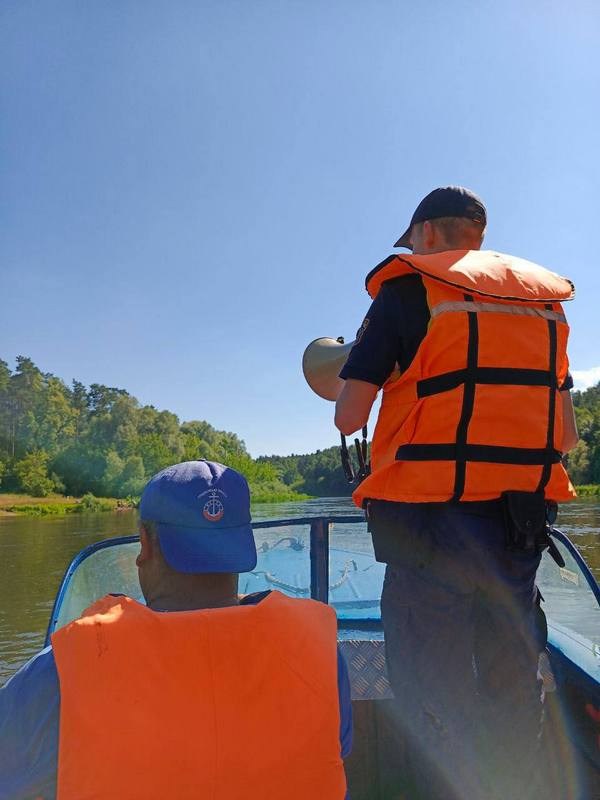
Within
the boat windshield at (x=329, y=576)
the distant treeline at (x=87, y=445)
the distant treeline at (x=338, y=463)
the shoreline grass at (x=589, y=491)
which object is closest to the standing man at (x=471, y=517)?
the boat windshield at (x=329, y=576)

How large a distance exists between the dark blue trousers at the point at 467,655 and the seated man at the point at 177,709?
0.64 m

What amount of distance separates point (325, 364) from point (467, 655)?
3.30 feet

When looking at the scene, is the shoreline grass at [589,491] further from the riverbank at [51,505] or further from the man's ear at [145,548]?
the man's ear at [145,548]

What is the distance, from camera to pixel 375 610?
2930mm

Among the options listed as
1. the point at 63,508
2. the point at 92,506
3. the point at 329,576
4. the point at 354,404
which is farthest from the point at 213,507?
the point at 92,506

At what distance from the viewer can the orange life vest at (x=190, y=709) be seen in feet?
3.27

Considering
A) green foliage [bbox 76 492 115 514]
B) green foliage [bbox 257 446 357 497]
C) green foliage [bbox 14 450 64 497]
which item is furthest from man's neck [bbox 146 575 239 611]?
green foliage [bbox 257 446 357 497]

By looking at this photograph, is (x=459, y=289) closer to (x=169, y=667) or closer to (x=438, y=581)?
(x=438, y=581)

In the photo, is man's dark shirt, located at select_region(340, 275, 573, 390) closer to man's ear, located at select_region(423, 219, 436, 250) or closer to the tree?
man's ear, located at select_region(423, 219, 436, 250)

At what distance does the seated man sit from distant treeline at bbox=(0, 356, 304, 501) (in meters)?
67.6

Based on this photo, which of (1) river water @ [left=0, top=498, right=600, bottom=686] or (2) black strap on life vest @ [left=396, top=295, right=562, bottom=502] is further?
(1) river water @ [left=0, top=498, right=600, bottom=686]

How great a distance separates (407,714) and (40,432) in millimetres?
86845

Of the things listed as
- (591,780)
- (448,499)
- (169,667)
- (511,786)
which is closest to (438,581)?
(448,499)

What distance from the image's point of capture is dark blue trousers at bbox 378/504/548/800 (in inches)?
67.5
